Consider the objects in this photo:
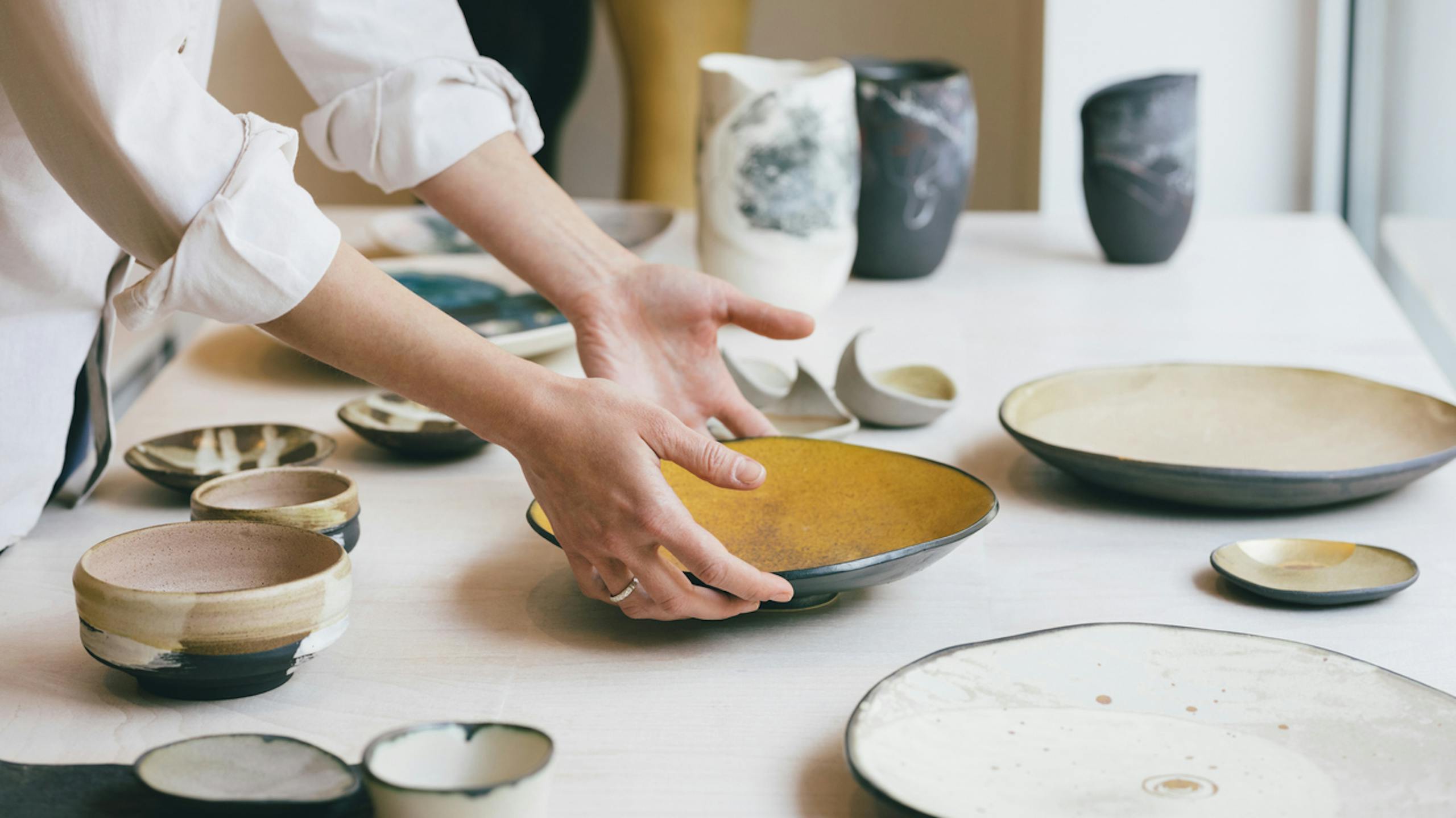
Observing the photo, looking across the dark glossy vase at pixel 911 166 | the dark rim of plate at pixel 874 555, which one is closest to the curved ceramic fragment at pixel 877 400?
the dark rim of plate at pixel 874 555

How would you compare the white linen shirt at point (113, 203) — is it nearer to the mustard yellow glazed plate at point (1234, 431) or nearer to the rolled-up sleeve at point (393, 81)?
the rolled-up sleeve at point (393, 81)

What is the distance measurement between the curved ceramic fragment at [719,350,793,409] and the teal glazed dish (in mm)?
351

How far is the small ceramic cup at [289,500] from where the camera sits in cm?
77

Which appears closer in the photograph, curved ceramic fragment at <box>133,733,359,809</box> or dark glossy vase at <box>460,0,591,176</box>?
curved ceramic fragment at <box>133,733,359,809</box>

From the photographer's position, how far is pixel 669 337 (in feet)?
3.39

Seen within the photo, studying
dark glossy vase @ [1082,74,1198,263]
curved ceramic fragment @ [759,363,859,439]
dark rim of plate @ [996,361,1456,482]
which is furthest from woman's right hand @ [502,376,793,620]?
dark glossy vase @ [1082,74,1198,263]

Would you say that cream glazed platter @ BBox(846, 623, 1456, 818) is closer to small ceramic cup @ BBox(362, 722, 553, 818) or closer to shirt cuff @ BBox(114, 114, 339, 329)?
small ceramic cup @ BBox(362, 722, 553, 818)

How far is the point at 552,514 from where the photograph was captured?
72 centimetres

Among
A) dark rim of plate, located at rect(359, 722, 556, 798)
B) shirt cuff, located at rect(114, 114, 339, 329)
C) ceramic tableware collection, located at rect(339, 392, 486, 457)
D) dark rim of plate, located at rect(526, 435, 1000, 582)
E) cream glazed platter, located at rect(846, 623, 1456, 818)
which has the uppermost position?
shirt cuff, located at rect(114, 114, 339, 329)

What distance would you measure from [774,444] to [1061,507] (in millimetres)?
207

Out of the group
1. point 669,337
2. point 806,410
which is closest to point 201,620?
point 669,337

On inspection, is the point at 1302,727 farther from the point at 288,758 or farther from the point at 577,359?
the point at 577,359

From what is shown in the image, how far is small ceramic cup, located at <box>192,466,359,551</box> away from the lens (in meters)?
0.77

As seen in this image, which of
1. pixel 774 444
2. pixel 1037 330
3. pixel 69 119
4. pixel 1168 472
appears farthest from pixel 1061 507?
pixel 69 119
